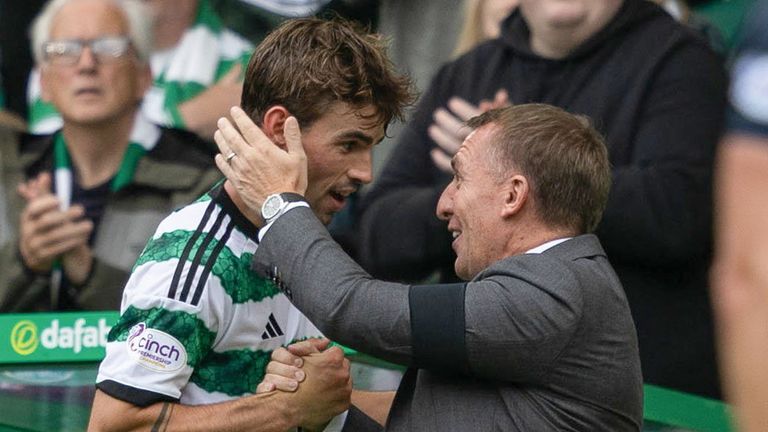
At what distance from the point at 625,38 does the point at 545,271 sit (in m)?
1.80

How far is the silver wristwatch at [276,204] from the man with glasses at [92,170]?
2405 millimetres

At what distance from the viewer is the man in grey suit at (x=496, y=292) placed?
2393 millimetres

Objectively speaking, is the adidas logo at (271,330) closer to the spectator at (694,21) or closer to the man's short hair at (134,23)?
the spectator at (694,21)

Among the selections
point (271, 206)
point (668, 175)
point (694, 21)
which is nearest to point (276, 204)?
point (271, 206)

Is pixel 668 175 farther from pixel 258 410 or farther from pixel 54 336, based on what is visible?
pixel 54 336

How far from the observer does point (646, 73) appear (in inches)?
157

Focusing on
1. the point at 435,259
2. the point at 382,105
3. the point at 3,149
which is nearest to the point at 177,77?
the point at 3,149

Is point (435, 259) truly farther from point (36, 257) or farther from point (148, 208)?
point (36, 257)

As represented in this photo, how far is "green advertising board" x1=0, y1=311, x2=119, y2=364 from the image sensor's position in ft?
15.9

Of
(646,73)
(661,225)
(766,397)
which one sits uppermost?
(766,397)

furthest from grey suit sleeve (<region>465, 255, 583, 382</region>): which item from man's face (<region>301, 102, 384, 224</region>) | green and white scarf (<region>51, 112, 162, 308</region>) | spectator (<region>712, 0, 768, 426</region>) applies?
green and white scarf (<region>51, 112, 162, 308</region>)

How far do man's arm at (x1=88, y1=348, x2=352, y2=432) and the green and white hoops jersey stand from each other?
0.08ft

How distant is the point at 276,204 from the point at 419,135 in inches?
76.2

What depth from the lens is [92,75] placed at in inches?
196
